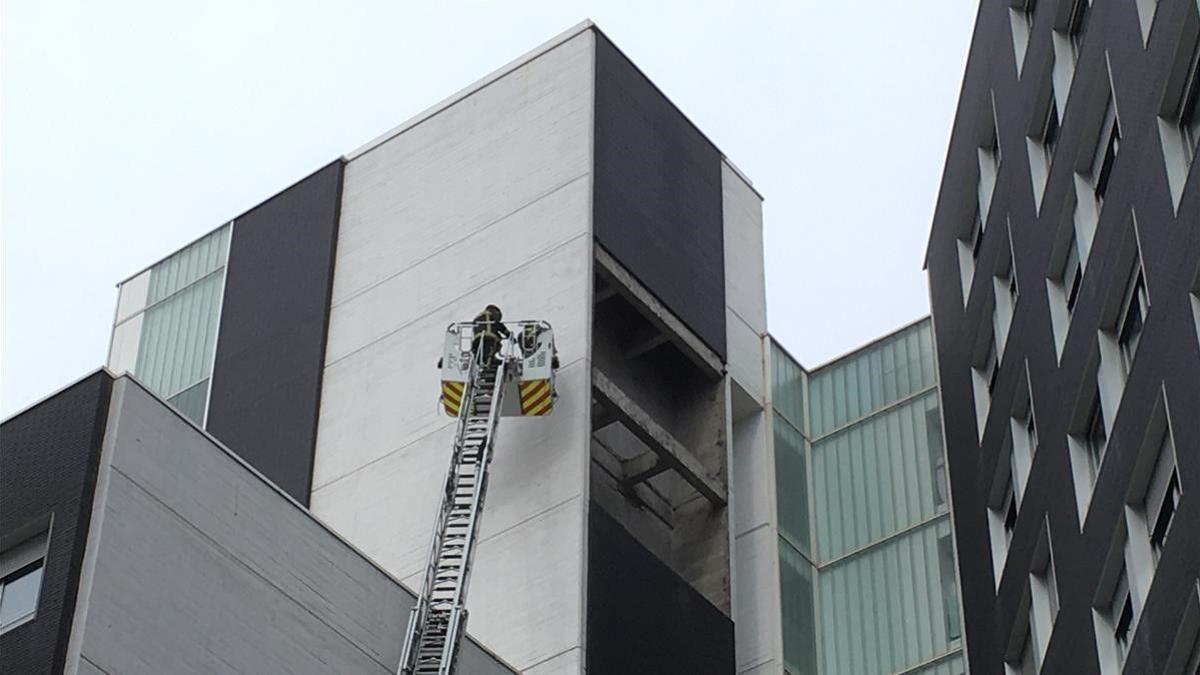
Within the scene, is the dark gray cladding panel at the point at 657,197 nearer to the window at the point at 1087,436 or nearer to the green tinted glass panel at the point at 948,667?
the green tinted glass panel at the point at 948,667

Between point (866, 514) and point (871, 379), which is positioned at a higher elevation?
point (871, 379)

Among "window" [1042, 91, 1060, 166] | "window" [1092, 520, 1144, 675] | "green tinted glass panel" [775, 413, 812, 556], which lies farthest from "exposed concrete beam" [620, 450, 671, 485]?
"window" [1092, 520, 1144, 675]

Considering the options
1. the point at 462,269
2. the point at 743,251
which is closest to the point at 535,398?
the point at 462,269

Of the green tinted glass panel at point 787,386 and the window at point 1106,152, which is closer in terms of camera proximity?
the window at point 1106,152

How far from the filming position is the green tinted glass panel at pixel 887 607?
57719 millimetres

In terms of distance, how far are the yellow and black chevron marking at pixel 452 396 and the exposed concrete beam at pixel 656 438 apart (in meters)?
3.30

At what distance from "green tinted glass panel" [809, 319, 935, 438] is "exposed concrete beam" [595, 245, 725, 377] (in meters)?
4.52

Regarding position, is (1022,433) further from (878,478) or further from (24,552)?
(24,552)

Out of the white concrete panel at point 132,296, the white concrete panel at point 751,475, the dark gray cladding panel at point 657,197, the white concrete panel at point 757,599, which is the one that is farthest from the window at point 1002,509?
the white concrete panel at point 132,296

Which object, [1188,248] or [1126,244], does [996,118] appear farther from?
[1188,248]

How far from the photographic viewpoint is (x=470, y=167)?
61.0 m

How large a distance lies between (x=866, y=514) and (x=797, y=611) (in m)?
3.65

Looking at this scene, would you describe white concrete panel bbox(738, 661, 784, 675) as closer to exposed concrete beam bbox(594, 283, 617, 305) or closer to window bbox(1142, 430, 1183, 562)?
exposed concrete beam bbox(594, 283, 617, 305)

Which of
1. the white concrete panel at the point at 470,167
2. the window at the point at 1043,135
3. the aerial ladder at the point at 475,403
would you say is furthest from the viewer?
the white concrete panel at the point at 470,167
